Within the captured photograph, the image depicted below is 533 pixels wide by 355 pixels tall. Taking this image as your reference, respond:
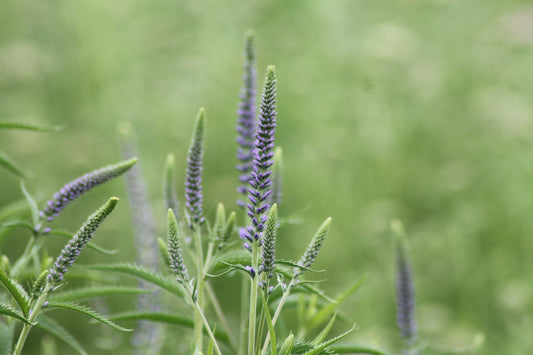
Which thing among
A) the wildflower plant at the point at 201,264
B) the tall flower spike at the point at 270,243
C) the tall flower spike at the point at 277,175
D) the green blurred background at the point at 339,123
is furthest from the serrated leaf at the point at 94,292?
the green blurred background at the point at 339,123

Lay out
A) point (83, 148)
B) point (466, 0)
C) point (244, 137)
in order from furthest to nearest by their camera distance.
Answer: point (466, 0), point (83, 148), point (244, 137)

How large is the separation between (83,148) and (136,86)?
3.75 ft

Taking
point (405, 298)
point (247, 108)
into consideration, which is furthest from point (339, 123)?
point (247, 108)

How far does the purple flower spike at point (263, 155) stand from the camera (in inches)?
36.0

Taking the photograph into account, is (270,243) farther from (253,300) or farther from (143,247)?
(143,247)

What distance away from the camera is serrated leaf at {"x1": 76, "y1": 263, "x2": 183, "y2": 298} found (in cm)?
99

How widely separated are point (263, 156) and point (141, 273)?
12.3 inches

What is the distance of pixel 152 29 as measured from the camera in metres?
6.31

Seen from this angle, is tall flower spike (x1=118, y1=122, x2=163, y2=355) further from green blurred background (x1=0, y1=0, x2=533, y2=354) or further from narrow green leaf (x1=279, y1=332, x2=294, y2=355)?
green blurred background (x1=0, y1=0, x2=533, y2=354)

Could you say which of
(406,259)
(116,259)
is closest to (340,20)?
(116,259)

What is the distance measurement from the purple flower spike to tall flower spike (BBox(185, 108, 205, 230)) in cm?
16

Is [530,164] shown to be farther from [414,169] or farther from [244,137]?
[244,137]

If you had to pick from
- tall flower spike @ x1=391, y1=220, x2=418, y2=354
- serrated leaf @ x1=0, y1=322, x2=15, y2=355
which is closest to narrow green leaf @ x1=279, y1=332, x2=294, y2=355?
serrated leaf @ x1=0, y1=322, x2=15, y2=355

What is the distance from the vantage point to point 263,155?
0.96 meters
